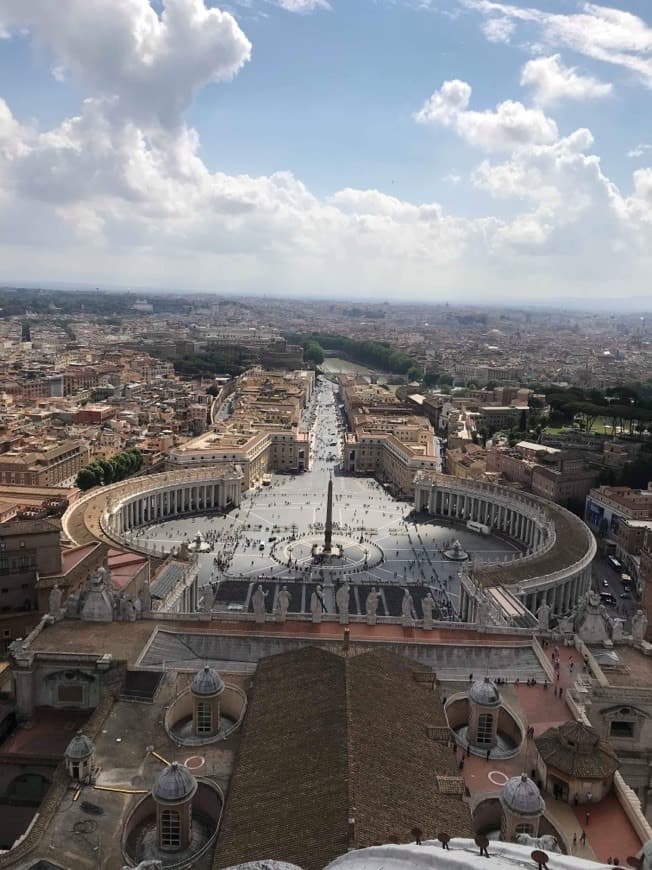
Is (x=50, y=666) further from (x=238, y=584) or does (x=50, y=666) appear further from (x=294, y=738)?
(x=238, y=584)

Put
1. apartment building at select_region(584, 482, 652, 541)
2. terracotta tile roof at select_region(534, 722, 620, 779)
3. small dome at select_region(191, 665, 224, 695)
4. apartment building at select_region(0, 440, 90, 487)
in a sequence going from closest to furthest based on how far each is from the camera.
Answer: terracotta tile roof at select_region(534, 722, 620, 779)
small dome at select_region(191, 665, 224, 695)
apartment building at select_region(584, 482, 652, 541)
apartment building at select_region(0, 440, 90, 487)

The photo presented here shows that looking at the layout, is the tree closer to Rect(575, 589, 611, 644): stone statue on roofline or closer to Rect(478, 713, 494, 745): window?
Rect(575, 589, 611, 644): stone statue on roofline

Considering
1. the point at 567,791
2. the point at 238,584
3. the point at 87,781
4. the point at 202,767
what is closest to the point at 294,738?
the point at 202,767

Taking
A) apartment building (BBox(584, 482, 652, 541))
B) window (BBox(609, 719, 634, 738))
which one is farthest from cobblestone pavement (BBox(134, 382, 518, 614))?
window (BBox(609, 719, 634, 738))

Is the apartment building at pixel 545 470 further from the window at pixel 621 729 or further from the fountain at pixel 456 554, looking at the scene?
the window at pixel 621 729

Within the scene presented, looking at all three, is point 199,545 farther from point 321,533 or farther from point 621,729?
point 621,729

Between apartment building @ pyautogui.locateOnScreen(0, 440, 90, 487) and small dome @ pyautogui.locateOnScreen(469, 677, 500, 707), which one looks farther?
apartment building @ pyautogui.locateOnScreen(0, 440, 90, 487)
